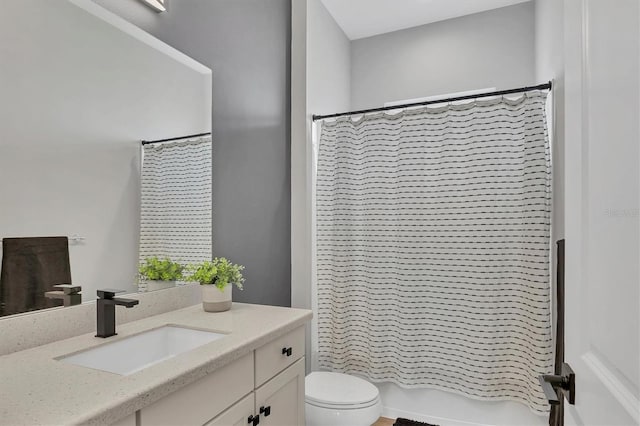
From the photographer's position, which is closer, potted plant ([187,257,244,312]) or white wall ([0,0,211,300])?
white wall ([0,0,211,300])

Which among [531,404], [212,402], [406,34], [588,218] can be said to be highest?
[406,34]

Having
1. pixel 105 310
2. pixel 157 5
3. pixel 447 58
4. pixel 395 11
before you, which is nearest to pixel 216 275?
pixel 105 310

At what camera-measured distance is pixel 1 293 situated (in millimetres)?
1038

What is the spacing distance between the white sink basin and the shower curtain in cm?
127

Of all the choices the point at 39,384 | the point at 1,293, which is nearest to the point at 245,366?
the point at 39,384

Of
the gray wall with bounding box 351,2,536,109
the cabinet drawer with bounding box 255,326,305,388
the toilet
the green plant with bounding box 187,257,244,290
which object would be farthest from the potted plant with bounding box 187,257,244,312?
the gray wall with bounding box 351,2,536,109

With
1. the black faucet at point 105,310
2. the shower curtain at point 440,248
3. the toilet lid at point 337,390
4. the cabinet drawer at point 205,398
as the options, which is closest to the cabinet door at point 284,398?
the cabinet drawer at point 205,398

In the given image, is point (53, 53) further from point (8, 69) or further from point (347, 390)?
point (347, 390)

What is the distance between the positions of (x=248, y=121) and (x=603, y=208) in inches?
72.8

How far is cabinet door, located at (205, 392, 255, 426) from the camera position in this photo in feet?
3.44

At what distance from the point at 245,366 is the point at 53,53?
3.72ft

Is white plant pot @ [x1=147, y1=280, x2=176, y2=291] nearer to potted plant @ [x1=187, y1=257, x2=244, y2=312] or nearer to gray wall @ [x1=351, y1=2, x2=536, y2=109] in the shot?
potted plant @ [x1=187, y1=257, x2=244, y2=312]

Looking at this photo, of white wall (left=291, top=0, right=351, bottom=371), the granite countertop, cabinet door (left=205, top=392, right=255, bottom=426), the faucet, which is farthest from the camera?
white wall (left=291, top=0, right=351, bottom=371)

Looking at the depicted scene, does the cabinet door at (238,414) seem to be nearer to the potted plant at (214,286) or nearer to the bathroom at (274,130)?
the bathroom at (274,130)
